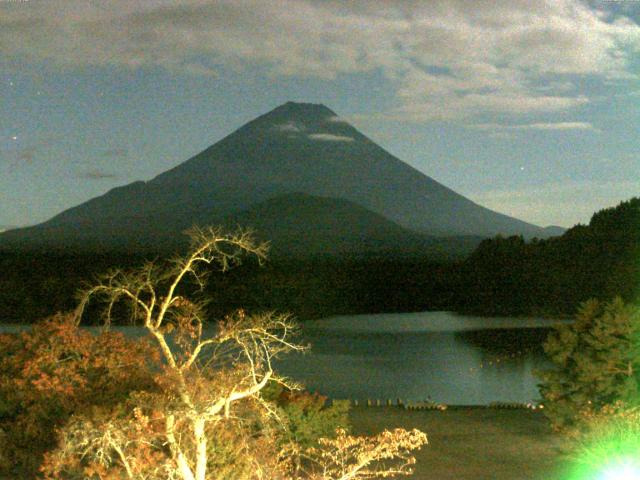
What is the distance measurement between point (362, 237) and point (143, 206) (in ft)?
100

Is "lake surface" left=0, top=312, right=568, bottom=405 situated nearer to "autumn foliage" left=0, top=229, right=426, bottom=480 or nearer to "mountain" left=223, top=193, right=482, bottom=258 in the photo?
"autumn foliage" left=0, top=229, right=426, bottom=480

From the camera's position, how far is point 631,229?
6194 centimetres

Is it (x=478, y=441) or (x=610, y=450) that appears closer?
(x=610, y=450)

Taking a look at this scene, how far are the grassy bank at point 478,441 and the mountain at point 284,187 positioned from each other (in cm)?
8716

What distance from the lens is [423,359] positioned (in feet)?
130

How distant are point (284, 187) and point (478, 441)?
392 feet

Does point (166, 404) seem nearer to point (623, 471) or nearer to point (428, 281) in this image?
point (623, 471)

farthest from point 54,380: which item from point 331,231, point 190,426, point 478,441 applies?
point 331,231

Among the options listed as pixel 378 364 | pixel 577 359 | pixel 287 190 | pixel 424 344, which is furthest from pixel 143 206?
pixel 577 359

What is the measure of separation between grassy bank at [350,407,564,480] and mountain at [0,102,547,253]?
8716 centimetres

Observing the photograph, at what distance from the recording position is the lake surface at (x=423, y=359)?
2905 cm

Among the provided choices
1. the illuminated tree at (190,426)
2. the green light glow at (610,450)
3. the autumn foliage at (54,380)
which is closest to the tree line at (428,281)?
the autumn foliage at (54,380)

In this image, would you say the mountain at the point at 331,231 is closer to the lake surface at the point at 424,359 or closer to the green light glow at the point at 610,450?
the lake surface at the point at 424,359

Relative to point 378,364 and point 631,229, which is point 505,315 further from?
point 378,364
